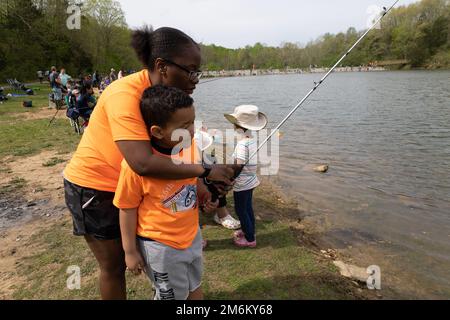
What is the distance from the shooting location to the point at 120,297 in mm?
2508

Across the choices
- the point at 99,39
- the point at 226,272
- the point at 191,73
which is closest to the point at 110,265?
the point at 191,73

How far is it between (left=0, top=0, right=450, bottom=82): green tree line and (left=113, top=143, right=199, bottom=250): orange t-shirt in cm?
90

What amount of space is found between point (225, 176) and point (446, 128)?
14.5m

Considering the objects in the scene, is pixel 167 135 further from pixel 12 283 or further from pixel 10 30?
pixel 10 30

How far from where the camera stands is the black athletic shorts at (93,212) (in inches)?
85.4

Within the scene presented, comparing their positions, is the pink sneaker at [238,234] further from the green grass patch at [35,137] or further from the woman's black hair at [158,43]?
the green grass patch at [35,137]

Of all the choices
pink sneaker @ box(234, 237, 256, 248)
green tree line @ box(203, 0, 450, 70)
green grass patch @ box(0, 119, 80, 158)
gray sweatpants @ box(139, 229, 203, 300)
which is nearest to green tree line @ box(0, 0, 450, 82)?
green tree line @ box(203, 0, 450, 70)

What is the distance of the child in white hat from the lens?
3945 mm

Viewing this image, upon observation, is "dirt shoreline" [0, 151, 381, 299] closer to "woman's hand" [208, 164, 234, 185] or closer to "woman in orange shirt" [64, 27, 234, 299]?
"woman in orange shirt" [64, 27, 234, 299]

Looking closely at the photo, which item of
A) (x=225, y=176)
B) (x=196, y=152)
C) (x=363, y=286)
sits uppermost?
(x=196, y=152)

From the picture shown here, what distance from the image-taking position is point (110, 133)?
2.06m

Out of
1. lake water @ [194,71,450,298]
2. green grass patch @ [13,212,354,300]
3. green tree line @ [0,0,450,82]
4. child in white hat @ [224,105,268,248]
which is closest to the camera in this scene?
green grass patch @ [13,212,354,300]

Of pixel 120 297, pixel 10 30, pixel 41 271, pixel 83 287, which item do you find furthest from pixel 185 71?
pixel 10 30

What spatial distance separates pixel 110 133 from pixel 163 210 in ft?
→ 1.87
